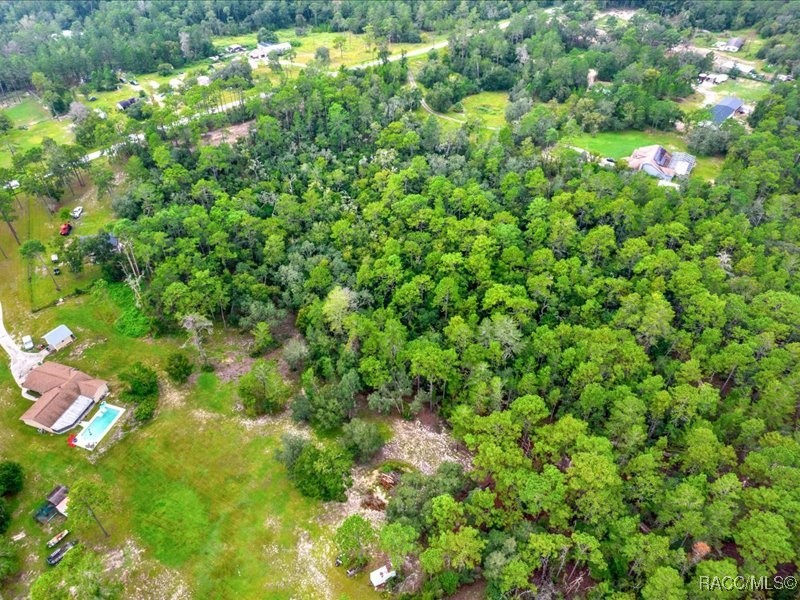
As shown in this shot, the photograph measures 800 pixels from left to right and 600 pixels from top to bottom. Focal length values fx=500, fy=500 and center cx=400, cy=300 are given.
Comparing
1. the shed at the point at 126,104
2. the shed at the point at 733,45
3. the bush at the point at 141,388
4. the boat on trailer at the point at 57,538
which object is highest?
the shed at the point at 126,104

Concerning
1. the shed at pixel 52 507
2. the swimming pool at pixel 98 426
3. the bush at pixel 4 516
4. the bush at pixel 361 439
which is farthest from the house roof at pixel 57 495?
the bush at pixel 361 439

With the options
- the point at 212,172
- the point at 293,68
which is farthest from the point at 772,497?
the point at 293,68

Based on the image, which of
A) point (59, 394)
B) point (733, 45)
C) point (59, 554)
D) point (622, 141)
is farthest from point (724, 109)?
point (59, 554)

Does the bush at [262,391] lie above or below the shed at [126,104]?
below

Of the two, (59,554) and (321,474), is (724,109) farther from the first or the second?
(59,554)

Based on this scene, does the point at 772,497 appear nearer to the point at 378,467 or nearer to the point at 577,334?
the point at 577,334

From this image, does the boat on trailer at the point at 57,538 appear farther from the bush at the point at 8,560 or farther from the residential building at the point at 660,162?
the residential building at the point at 660,162

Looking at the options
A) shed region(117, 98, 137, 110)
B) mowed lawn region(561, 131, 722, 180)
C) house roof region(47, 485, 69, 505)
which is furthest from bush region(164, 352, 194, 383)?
mowed lawn region(561, 131, 722, 180)
